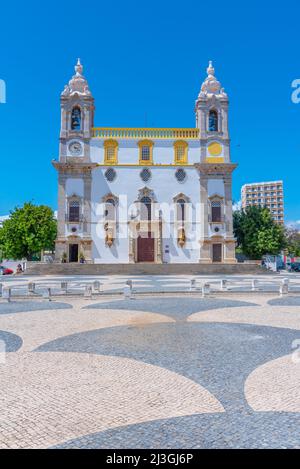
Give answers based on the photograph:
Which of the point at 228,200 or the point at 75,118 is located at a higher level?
the point at 75,118

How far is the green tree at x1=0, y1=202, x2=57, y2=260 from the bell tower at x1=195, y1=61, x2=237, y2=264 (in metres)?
20.4

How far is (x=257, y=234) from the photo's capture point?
43.4 m

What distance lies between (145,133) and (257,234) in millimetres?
17976

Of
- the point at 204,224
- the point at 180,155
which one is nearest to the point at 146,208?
the point at 204,224

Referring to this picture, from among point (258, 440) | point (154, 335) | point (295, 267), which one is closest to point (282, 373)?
point (258, 440)

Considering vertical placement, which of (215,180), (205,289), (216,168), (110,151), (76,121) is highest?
(76,121)

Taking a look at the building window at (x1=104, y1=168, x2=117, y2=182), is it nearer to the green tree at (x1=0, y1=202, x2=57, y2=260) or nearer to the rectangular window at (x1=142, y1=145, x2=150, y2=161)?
the rectangular window at (x1=142, y1=145, x2=150, y2=161)

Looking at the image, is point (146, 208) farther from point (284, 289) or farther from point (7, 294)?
point (7, 294)

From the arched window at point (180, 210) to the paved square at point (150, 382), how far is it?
2873cm

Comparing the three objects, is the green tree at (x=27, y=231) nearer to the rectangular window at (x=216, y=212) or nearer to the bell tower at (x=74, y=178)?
the bell tower at (x=74, y=178)

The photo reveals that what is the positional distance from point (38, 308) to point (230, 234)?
29.1 metres

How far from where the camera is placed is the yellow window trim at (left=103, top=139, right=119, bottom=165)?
131ft

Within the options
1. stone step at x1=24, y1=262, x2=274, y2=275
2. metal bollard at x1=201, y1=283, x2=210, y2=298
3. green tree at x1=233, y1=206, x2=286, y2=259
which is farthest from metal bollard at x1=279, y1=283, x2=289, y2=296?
green tree at x1=233, y1=206, x2=286, y2=259

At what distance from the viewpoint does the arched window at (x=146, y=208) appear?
39.5 m
